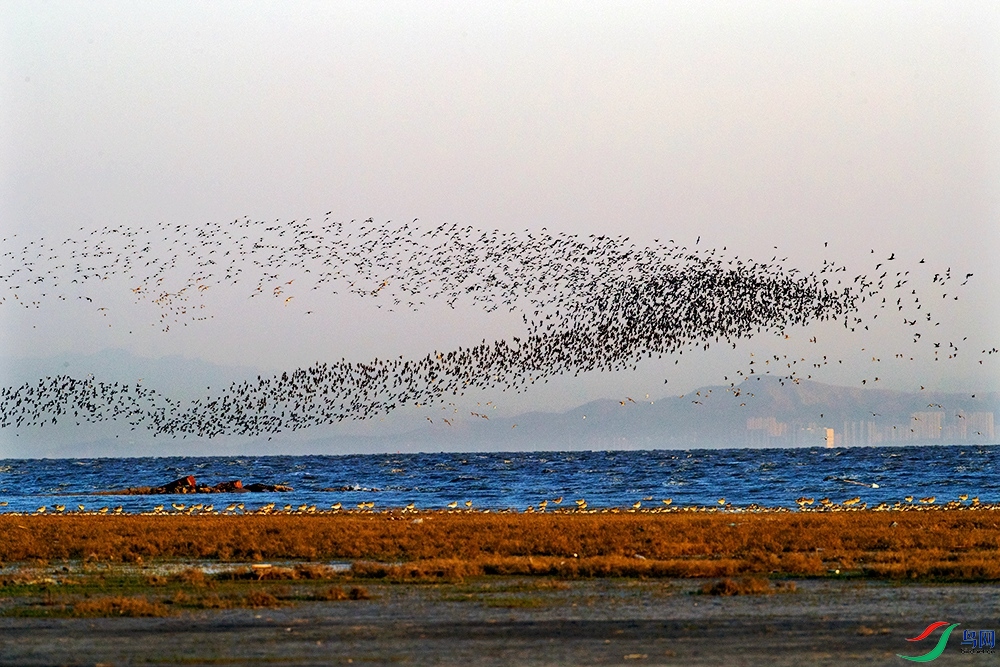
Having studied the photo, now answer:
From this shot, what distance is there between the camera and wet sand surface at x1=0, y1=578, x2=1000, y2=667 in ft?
52.5

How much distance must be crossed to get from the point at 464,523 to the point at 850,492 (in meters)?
37.7

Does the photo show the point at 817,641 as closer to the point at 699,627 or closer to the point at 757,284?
the point at 699,627

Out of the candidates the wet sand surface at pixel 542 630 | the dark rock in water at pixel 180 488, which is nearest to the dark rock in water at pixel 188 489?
the dark rock in water at pixel 180 488

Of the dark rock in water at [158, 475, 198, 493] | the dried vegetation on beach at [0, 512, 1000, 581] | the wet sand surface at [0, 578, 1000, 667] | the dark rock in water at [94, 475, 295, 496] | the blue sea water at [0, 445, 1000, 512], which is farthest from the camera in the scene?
the dark rock in water at [94, 475, 295, 496]

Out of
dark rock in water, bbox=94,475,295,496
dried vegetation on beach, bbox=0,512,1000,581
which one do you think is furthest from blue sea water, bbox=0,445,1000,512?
dried vegetation on beach, bbox=0,512,1000,581

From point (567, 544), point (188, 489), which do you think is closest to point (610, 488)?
point (188, 489)

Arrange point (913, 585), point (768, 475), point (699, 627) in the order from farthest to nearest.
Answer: point (768, 475) < point (913, 585) < point (699, 627)

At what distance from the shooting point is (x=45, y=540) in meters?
36.7

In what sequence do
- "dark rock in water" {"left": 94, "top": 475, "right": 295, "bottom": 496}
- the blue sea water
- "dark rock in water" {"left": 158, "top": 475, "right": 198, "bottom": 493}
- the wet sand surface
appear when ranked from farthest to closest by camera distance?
"dark rock in water" {"left": 94, "top": 475, "right": 295, "bottom": 496}
"dark rock in water" {"left": 158, "top": 475, "right": 198, "bottom": 493}
the blue sea water
the wet sand surface

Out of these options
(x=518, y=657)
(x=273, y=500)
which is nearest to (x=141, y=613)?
(x=518, y=657)

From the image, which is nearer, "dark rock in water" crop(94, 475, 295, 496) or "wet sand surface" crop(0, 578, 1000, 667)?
"wet sand surface" crop(0, 578, 1000, 667)

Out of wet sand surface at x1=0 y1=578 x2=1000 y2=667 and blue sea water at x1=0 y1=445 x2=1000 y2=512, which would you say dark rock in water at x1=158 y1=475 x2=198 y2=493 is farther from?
wet sand surface at x1=0 y1=578 x2=1000 y2=667

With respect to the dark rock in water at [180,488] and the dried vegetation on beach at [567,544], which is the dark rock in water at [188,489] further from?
the dried vegetation on beach at [567,544]

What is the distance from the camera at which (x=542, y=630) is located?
18391mm
